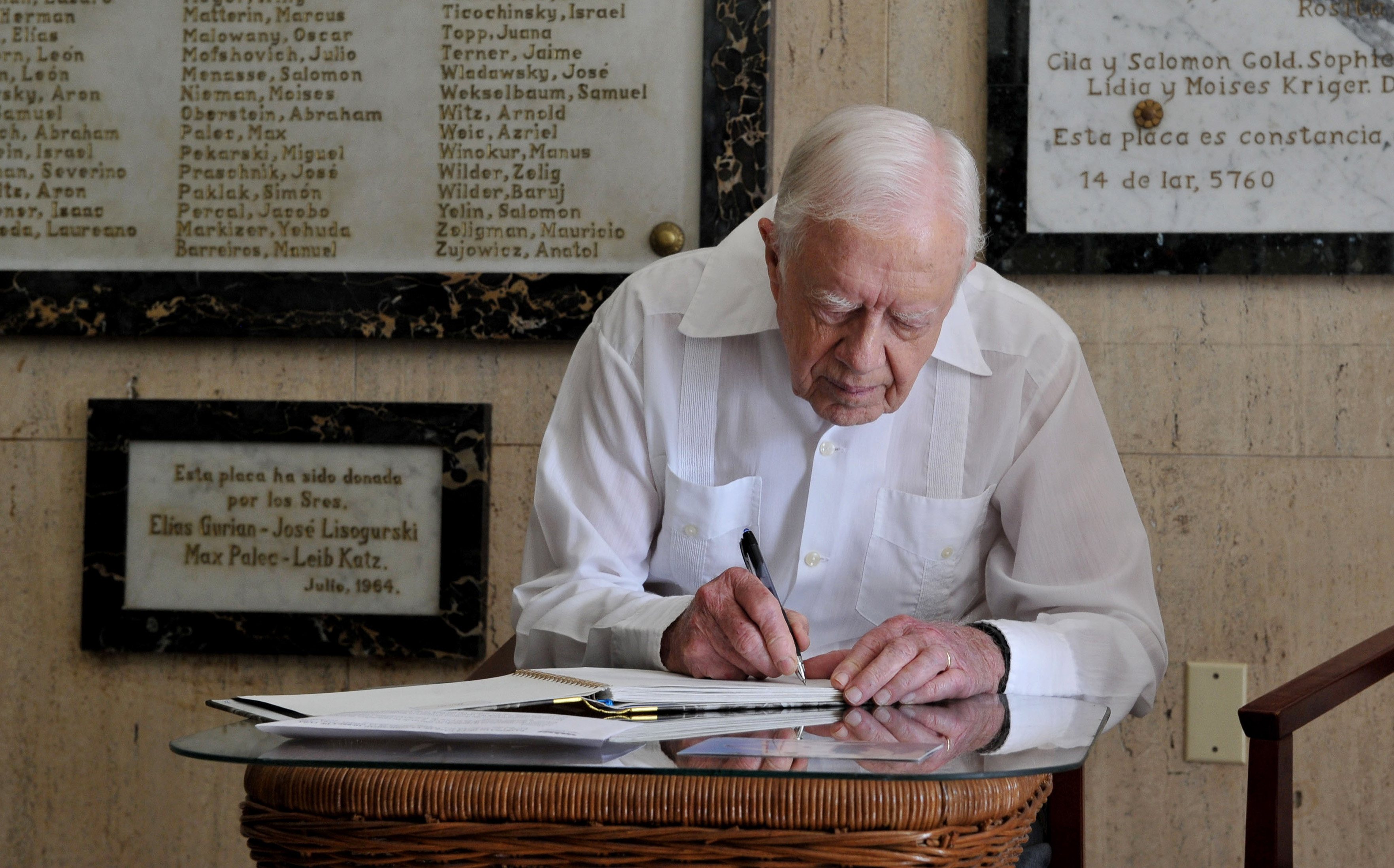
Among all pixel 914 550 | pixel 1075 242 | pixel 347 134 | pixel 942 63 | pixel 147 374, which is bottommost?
pixel 914 550

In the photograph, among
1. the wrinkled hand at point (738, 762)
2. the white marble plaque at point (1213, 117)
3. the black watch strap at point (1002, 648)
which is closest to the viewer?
the wrinkled hand at point (738, 762)

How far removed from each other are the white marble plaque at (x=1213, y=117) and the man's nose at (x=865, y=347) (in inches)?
37.1

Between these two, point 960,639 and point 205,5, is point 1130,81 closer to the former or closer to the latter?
point 960,639

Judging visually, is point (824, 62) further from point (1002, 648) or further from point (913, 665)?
point (913, 665)

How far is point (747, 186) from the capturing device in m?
2.40

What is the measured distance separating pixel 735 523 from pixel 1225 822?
1.23m

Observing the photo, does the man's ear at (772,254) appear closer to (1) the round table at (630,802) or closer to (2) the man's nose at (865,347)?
(2) the man's nose at (865,347)

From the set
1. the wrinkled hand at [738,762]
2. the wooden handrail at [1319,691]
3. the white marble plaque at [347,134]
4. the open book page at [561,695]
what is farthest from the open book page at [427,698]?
the white marble plaque at [347,134]

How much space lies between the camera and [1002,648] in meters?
1.36

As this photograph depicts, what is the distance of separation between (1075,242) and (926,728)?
1.50 metres

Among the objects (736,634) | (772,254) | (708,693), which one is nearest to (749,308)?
(772,254)

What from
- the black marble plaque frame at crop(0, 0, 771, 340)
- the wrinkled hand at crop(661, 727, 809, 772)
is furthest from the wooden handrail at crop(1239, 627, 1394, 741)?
the black marble plaque frame at crop(0, 0, 771, 340)

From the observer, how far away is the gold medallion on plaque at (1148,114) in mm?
2293

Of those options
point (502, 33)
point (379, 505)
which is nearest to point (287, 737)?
point (379, 505)
